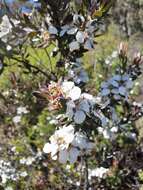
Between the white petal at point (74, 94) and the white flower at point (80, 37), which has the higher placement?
the white flower at point (80, 37)

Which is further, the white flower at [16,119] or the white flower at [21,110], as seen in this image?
the white flower at [21,110]

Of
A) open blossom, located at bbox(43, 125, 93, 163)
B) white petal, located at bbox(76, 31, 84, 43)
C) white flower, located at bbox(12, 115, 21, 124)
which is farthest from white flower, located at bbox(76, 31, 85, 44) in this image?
white flower, located at bbox(12, 115, 21, 124)

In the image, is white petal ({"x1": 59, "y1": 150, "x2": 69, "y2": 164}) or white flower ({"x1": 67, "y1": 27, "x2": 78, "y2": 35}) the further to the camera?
white flower ({"x1": 67, "y1": 27, "x2": 78, "y2": 35})

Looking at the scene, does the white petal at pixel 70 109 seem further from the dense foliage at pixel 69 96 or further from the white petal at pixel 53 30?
the white petal at pixel 53 30

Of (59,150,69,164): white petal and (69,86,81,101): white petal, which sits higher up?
(69,86,81,101): white petal

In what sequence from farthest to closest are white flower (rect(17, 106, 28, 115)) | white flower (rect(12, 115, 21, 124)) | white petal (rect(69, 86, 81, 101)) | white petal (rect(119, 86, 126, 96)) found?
white flower (rect(17, 106, 28, 115))
white flower (rect(12, 115, 21, 124))
white petal (rect(119, 86, 126, 96))
white petal (rect(69, 86, 81, 101))

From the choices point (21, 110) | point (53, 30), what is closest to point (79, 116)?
point (53, 30)

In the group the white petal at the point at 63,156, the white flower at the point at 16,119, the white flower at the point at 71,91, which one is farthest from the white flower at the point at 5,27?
the white flower at the point at 16,119

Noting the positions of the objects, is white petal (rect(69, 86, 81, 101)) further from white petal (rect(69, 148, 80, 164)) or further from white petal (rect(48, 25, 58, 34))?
white petal (rect(48, 25, 58, 34))

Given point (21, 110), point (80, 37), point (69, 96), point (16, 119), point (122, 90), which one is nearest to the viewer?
point (69, 96)

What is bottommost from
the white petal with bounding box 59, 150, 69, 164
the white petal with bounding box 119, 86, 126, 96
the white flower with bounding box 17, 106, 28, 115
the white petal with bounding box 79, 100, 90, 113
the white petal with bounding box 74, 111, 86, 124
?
the white petal with bounding box 59, 150, 69, 164

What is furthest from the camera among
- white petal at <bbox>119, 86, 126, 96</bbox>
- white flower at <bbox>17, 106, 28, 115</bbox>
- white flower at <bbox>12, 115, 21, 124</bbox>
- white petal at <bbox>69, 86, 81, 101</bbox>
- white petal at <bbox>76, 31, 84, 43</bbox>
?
white flower at <bbox>17, 106, 28, 115</bbox>

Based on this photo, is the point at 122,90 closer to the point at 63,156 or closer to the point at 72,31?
the point at 72,31

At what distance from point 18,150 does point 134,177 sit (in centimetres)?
141
